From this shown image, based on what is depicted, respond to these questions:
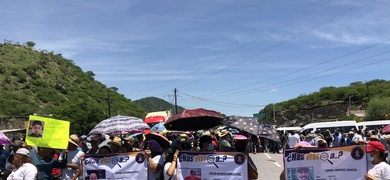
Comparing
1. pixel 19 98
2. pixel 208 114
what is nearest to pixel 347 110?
pixel 19 98

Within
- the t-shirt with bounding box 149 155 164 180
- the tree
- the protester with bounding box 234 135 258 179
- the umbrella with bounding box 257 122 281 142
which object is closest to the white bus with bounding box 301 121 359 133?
the umbrella with bounding box 257 122 281 142

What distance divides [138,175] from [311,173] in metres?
2.76

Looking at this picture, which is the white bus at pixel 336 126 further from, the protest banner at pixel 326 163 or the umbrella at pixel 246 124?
the protest banner at pixel 326 163

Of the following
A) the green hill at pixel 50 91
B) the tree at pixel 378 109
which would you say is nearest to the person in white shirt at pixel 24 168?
the green hill at pixel 50 91

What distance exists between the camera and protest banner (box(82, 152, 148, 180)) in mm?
6438

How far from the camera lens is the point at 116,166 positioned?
260 inches

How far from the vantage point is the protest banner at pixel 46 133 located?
708cm

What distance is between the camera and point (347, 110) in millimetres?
91438

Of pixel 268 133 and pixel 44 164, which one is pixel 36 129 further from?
pixel 268 133

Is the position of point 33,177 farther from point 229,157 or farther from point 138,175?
point 229,157

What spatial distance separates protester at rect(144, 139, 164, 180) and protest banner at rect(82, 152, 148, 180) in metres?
0.13

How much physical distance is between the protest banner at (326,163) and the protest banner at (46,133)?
407 cm

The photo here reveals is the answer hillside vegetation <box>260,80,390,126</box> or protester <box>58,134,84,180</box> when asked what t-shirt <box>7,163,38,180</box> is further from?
hillside vegetation <box>260,80,390,126</box>

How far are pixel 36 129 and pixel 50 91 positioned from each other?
5692 centimetres
